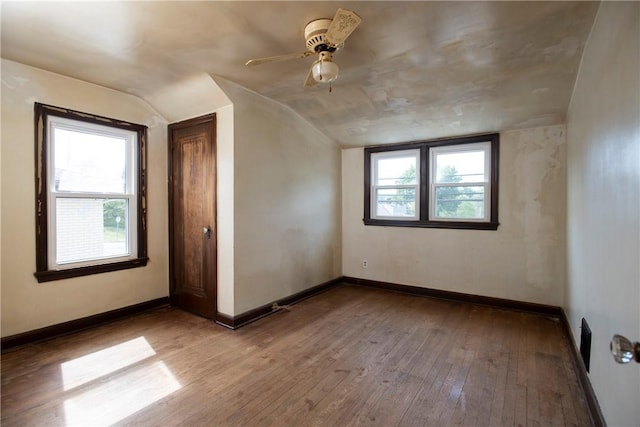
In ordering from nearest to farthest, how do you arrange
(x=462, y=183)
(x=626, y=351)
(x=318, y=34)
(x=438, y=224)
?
1. (x=626, y=351)
2. (x=318, y=34)
3. (x=462, y=183)
4. (x=438, y=224)

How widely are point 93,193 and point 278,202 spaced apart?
6.40ft

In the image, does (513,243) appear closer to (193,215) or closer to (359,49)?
(359,49)

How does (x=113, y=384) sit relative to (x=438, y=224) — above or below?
below

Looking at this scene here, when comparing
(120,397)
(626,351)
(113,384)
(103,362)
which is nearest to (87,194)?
(103,362)

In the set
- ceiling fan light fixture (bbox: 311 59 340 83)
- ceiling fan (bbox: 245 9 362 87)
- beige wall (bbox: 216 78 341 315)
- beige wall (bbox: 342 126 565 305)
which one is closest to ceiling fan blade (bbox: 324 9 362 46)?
ceiling fan (bbox: 245 9 362 87)

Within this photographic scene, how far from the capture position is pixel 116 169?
11.1 ft

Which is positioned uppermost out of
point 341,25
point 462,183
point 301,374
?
point 341,25

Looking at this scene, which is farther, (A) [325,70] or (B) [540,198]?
(B) [540,198]

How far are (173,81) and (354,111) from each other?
2.01 metres

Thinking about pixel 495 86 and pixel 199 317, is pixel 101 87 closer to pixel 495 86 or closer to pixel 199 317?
pixel 199 317

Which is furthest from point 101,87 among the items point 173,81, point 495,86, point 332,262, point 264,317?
point 495,86

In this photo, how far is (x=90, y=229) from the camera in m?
3.19

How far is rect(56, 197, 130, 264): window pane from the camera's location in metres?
2.98

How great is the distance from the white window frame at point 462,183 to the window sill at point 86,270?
383 centimetres
